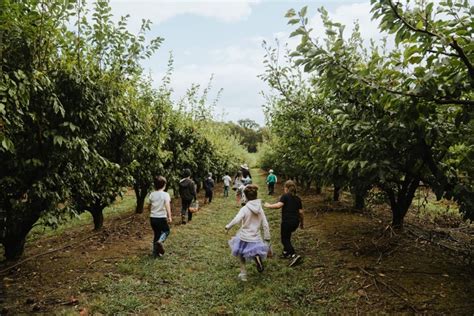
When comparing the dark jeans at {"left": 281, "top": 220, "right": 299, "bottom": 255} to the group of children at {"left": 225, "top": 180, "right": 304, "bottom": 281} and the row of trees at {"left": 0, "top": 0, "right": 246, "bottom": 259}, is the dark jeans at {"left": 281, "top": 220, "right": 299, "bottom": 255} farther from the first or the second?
the row of trees at {"left": 0, "top": 0, "right": 246, "bottom": 259}

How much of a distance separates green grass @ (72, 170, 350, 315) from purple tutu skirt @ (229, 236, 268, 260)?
48 cm

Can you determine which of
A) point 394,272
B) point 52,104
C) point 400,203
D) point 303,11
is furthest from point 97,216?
point 303,11

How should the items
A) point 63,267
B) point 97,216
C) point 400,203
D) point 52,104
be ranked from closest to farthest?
point 52,104
point 63,267
point 400,203
point 97,216

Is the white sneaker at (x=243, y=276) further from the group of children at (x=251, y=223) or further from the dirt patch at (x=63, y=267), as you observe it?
the dirt patch at (x=63, y=267)

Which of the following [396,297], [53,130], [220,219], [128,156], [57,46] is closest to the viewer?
[396,297]

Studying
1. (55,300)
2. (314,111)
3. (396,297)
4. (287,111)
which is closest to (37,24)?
(55,300)

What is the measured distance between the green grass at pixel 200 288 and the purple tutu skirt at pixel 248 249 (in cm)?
48

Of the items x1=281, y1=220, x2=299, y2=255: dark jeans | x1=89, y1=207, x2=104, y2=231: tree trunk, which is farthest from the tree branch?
x1=89, y1=207, x2=104, y2=231: tree trunk

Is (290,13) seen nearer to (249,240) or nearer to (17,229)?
(249,240)

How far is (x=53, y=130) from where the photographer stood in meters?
A: 5.36

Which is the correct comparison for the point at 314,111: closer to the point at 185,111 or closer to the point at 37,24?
the point at 37,24

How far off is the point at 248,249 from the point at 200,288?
1136 mm

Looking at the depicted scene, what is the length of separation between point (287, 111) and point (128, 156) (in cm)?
607

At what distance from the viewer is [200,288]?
231 inches
